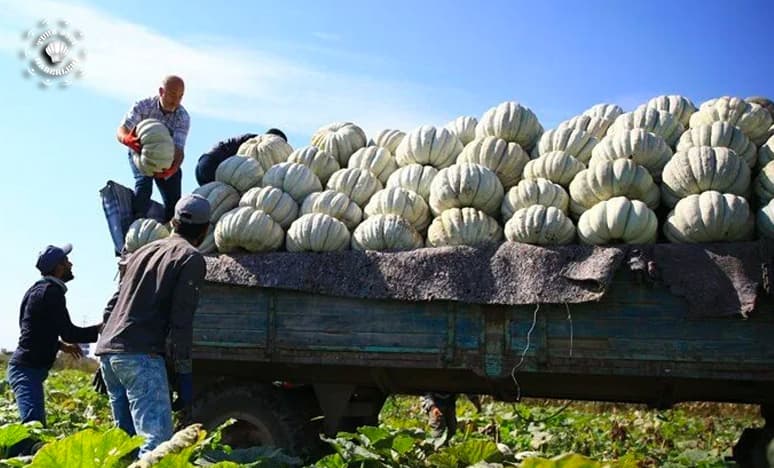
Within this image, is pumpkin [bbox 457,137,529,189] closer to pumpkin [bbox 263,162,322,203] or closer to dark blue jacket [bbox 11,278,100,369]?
pumpkin [bbox 263,162,322,203]

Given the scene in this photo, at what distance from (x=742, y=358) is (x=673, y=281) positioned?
0.59m

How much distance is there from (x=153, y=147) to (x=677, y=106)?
Answer: 4157 mm

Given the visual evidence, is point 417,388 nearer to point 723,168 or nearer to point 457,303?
point 457,303

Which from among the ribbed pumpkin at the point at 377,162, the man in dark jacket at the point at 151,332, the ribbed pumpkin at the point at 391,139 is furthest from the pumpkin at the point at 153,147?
the man in dark jacket at the point at 151,332

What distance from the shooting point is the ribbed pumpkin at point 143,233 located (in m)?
6.53

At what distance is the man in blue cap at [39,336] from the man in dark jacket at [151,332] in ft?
4.83

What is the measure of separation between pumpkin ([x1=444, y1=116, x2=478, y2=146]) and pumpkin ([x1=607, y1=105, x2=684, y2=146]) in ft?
3.57

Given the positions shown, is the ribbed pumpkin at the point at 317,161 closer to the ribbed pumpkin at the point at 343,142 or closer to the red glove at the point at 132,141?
the ribbed pumpkin at the point at 343,142

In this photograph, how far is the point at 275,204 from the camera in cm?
637

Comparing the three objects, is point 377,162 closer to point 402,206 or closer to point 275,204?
point 402,206

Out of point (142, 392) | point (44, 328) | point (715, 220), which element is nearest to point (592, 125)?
point (715, 220)

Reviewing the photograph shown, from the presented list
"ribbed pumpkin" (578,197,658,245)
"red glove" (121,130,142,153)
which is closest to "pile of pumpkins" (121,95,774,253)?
"ribbed pumpkin" (578,197,658,245)

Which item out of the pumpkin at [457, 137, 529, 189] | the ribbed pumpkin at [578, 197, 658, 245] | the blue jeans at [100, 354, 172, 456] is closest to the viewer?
the blue jeans at [100, 354, 172, 456]

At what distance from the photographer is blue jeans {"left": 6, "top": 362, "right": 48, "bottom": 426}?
6.03m
